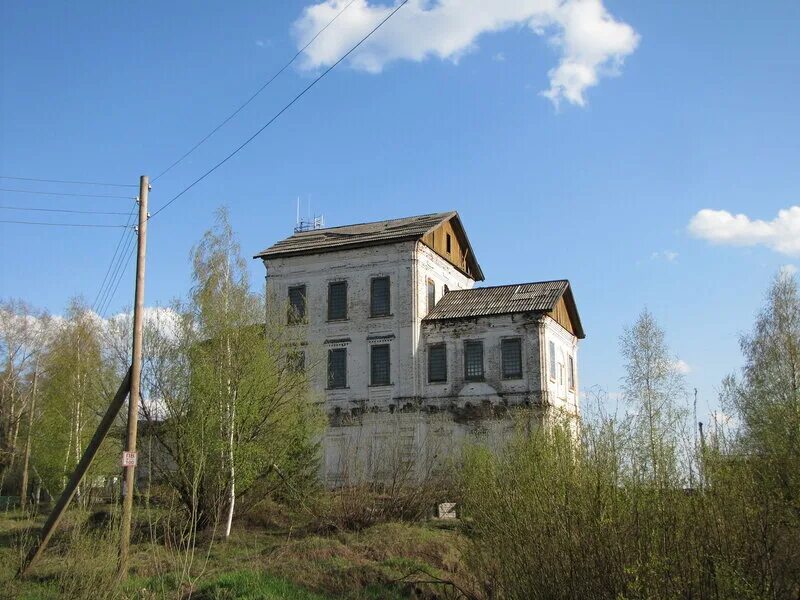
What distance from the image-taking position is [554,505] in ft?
27.5

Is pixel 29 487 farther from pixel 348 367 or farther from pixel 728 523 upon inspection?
pixel 728 523

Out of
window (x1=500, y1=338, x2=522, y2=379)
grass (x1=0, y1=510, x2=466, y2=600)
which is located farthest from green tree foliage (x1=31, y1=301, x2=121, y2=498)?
window (x1=500, y1=338, x2=522, y2=379)

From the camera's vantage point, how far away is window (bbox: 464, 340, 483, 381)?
106 feet

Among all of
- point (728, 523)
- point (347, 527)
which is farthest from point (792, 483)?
point (347, 527)

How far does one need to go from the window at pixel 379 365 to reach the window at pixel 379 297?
1525mm

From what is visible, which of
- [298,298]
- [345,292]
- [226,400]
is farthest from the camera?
[298,298]

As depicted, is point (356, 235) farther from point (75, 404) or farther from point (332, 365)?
point (75, 404)

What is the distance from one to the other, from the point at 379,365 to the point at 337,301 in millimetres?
3631

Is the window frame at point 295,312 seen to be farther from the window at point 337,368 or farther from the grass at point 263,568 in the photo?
the grass at point 263,568

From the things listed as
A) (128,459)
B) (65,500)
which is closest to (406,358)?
(128,459)

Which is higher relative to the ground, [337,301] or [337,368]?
[337,301]

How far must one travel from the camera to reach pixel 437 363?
1302 inches

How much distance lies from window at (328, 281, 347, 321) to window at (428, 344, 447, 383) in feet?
14.4

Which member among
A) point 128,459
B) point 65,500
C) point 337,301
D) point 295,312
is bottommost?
point 65,500
